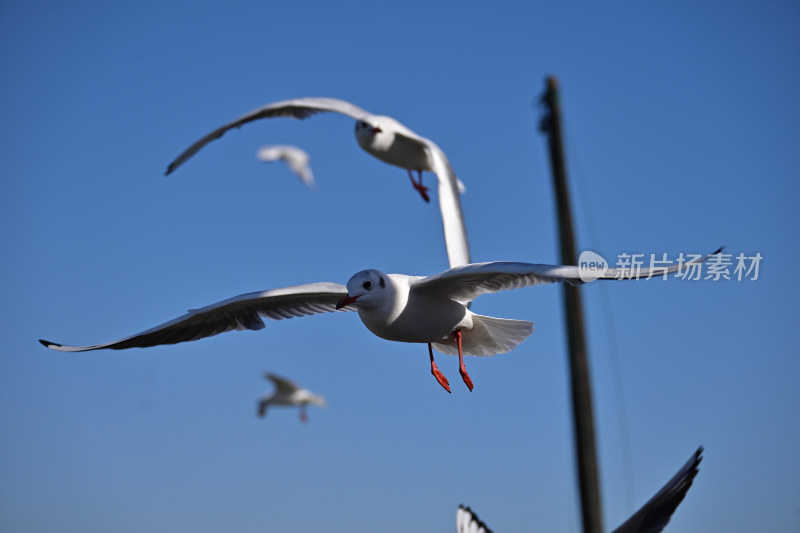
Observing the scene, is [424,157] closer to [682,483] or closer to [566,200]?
[566,200]

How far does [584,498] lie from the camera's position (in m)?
6.44

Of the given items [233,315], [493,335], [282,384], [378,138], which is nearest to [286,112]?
[378,138]

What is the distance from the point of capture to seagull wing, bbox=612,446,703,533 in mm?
4980

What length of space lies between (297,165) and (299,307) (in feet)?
41.3

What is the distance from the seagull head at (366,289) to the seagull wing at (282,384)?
11.6 m

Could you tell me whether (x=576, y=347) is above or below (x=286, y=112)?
below

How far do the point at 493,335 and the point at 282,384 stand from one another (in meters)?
11.4

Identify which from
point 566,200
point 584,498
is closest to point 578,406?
point 584,498

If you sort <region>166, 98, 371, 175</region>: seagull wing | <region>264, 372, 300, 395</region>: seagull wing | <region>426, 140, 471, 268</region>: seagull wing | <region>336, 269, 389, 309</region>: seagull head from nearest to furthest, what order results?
<region>336, 269, 389, 309</region>: seagull head < <region>426, 140, 471, 268</region>: seagull wing < <region>166, 98, 371, 175</region>: seagull wing < <region>264, 372, 300, 395</region>: seagull wing

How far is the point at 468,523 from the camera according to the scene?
5391mm

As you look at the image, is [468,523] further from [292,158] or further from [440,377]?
[292,158]

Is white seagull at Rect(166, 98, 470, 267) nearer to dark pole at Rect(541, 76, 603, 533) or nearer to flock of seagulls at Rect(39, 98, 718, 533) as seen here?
flock of seagulls at Rect(39, 98, 718, 533)

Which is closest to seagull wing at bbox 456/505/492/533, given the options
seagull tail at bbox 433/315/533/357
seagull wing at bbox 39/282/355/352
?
seagull tail at bbox 433/315/533/357

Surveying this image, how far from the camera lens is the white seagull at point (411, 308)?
429cm
